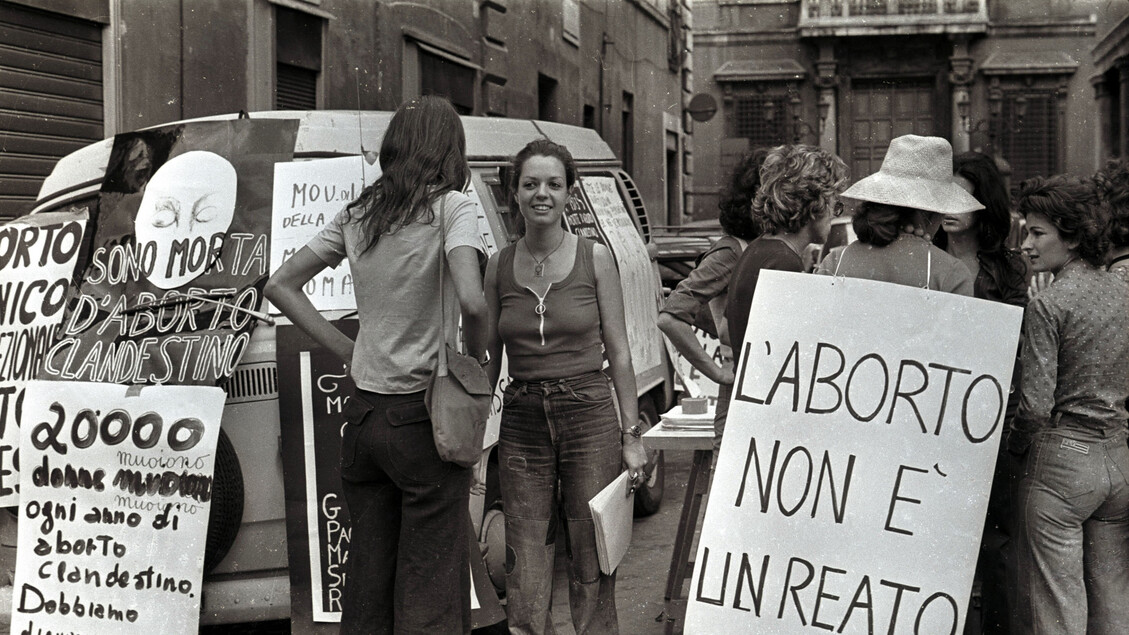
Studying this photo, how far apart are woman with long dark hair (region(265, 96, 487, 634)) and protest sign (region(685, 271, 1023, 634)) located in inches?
29.8

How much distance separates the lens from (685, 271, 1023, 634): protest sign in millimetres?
3453

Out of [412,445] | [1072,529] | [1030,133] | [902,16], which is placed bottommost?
[1072,529]

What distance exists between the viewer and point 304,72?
12648 mm

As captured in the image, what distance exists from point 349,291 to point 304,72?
835cm

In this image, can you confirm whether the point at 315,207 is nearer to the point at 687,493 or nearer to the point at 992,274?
the point at 687,493

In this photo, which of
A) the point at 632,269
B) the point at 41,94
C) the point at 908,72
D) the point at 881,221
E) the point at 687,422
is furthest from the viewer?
the point at 908,72

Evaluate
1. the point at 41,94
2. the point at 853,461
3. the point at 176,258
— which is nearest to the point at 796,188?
the point at 853,461

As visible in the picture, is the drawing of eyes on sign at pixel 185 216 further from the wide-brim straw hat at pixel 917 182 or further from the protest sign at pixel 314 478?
the wide-brim straw hat at pixel 917 182

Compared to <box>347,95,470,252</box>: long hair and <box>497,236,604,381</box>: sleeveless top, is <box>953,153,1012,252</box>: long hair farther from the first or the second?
<box>347,95,470,252</box>: long hair

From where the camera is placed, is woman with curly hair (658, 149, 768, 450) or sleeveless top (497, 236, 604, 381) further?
woman with curly hair (658, 149, 768, 450)

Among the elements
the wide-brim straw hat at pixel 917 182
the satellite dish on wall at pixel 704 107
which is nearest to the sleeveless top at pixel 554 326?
the wide-brim straw hat at pixel 917 182

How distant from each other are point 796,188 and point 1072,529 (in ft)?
4.62

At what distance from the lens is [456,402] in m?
3.48

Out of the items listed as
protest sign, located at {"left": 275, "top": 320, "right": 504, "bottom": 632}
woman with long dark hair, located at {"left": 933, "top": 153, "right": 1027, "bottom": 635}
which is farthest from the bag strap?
woman with long dark hair, located at {"left": 933, "top": 153, "right": 1027, "bottom": 635}
